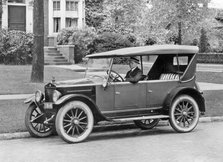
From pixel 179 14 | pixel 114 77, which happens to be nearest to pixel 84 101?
pixel 114 77

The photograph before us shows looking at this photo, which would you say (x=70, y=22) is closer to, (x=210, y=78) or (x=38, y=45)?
(x=210, y=78)

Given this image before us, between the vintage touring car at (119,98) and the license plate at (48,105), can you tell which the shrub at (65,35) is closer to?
the vintage touring car at (119,98)

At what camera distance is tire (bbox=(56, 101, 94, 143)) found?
9328 mm

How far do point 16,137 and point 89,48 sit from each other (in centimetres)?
2124

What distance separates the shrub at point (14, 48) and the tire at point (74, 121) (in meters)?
17.7

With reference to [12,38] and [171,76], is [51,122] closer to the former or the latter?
Result: [171,76]

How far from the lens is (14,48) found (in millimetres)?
26703

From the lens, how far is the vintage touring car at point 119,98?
9.56 metres

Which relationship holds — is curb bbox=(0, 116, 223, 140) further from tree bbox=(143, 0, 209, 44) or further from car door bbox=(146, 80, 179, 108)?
tree bbox=(143, 0, 209, 44)

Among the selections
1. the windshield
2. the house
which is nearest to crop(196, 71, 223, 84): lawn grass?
the house

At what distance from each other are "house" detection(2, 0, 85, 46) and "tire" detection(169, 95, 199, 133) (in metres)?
23.9

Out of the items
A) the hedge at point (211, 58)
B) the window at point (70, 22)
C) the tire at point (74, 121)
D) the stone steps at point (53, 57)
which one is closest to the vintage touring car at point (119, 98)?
the tire at point (74, 121)

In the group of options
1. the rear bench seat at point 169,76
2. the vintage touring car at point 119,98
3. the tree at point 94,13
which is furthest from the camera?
the tree at point 94,13

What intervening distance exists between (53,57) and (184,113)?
66.4 ft
